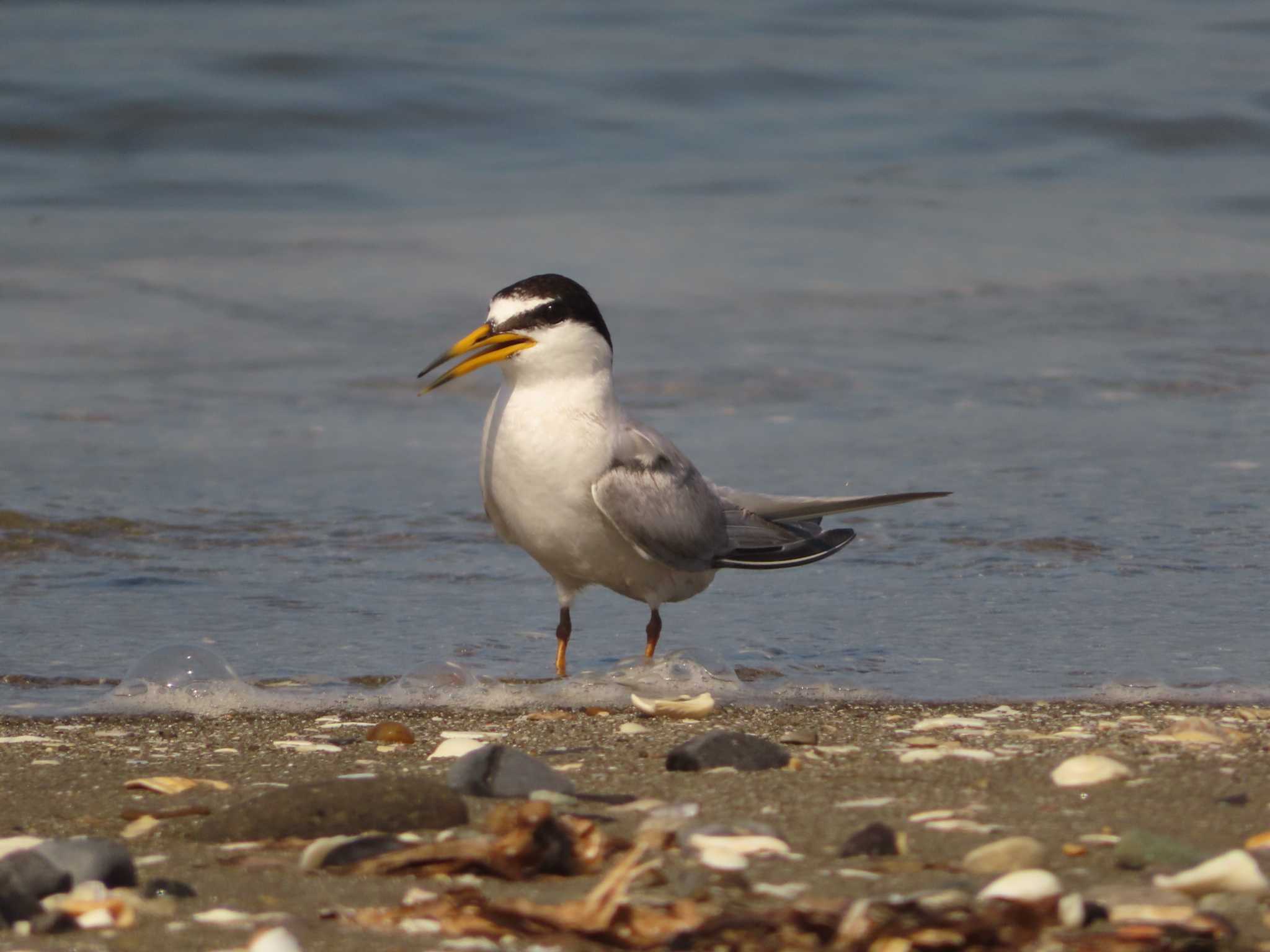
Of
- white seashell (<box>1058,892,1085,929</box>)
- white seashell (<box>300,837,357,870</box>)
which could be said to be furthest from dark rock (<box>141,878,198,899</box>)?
white seashell (<box>1058,892,1085,929</box>)

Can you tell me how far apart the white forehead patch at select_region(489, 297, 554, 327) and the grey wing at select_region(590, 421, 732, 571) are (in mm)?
424

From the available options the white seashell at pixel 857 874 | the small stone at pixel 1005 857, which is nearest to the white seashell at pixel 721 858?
the white seashell at pixel 857 874

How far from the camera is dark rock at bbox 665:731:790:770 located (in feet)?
10.5

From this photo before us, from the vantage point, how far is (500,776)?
9.84ft

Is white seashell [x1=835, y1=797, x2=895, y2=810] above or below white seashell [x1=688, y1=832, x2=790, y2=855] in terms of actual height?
below

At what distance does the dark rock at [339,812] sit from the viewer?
275cm

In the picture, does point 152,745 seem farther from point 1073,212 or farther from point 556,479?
point 1073,212

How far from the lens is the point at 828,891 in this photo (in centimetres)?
242

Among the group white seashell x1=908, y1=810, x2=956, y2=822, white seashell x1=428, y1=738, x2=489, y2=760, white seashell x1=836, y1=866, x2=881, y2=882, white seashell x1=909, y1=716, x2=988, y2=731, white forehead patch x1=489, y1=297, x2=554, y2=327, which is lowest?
white seashell x1=909, y1=716, x2=988, y2=731

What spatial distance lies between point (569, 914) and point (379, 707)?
201 centimetres

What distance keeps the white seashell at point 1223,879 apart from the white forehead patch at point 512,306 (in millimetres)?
2574

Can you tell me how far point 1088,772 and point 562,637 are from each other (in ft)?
6.73

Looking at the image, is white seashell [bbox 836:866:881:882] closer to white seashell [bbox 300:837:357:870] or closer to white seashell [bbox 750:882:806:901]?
white seashell [bbox 750:882:806:901]

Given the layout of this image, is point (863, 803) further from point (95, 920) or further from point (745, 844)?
point (95, 920)
